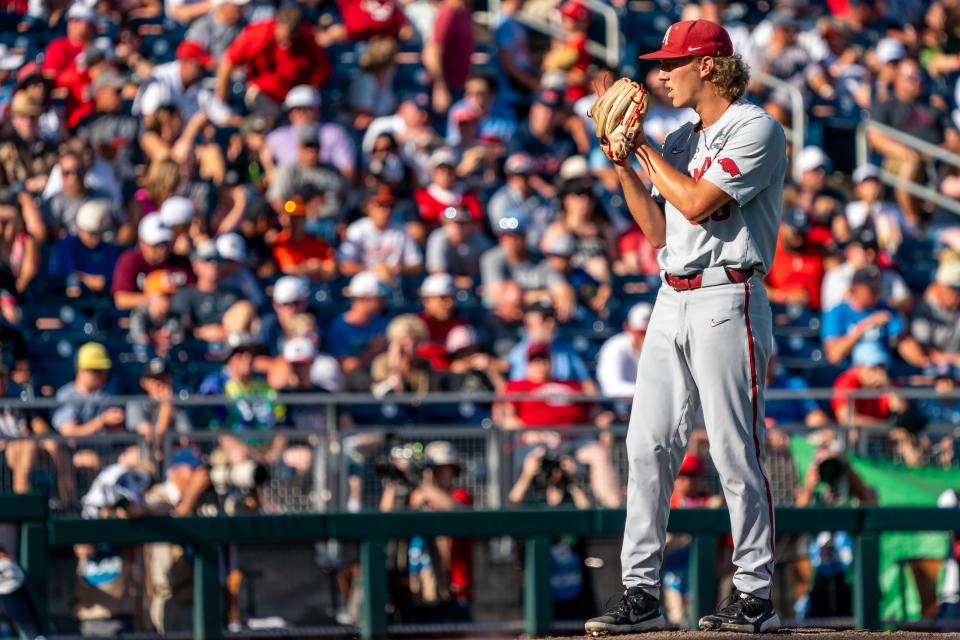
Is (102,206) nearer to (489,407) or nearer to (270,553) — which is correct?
(489,407)

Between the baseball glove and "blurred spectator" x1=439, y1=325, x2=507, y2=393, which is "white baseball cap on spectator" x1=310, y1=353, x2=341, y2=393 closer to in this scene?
"blurred spectator" x1=439, y1=325, x2=507, y2=393

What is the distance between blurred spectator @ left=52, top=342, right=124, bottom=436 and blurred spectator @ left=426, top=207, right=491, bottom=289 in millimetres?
2440

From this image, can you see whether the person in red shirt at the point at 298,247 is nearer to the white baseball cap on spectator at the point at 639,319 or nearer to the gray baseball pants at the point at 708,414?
the white baseball cap on spectator at the point at 639,319

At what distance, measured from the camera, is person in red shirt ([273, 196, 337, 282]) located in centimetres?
1154

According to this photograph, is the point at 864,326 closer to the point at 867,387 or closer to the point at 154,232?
the point at 867,387

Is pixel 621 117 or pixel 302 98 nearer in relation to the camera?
pixel 621 117

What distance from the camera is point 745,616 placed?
18.1 ft

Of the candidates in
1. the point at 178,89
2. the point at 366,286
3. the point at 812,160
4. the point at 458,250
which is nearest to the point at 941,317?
the point at 812,160

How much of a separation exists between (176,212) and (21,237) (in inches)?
38.3

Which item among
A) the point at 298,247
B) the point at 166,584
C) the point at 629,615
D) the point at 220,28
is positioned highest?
the point at 220,28

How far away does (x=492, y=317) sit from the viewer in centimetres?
1122

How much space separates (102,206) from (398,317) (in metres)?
2.11

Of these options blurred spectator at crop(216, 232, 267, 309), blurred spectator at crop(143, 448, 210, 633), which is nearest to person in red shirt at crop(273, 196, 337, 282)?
blurred spectator at crop(216, 232, 267, 309)

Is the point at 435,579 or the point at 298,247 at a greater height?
the point at 298,247
